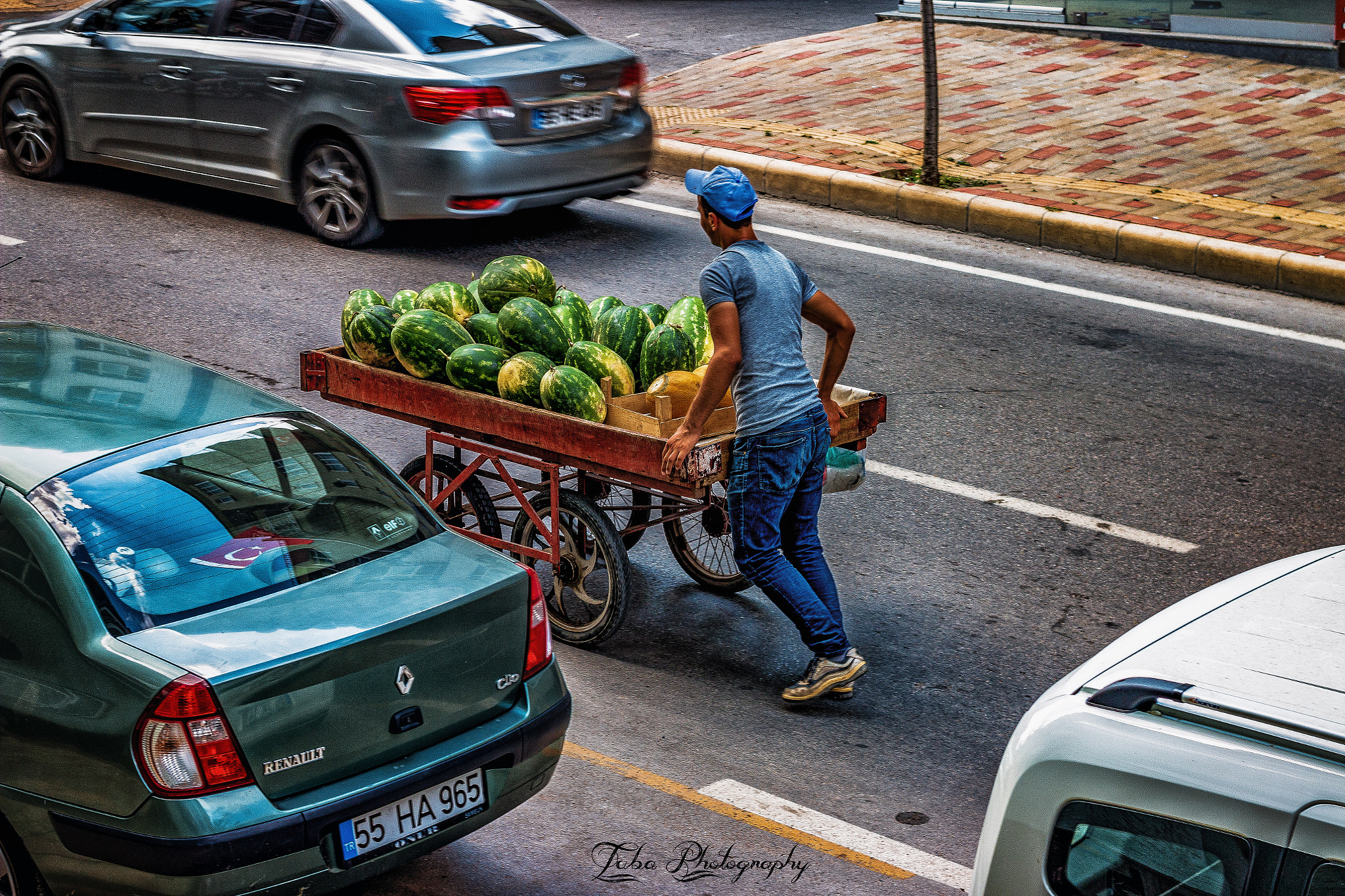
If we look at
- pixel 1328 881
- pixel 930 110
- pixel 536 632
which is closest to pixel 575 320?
pixel 536 632

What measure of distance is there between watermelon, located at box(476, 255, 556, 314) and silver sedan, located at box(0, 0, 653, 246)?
3372 mm

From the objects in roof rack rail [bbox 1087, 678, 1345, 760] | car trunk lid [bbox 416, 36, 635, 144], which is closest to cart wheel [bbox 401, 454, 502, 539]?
roof rack rail [bbox 1087, 678, 1345, 760]

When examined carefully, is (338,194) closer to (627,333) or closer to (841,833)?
(627,333)

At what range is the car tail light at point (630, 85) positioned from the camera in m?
10.1

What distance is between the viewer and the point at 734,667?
562 centimetres

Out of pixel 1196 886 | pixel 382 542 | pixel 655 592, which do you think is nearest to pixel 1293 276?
pixel 655 592

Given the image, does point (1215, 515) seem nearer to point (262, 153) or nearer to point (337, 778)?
point (337, 778)

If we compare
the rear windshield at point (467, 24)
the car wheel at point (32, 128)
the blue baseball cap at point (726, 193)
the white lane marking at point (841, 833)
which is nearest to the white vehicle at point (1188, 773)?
the white lane marking at point (841, 833)

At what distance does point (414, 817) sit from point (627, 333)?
2.56m

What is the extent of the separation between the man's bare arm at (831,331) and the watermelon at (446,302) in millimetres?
1563

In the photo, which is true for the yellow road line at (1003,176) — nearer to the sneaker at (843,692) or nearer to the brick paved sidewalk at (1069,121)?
the brick paved sidewalk at (1069,121)

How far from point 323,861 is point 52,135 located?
900 centimetres

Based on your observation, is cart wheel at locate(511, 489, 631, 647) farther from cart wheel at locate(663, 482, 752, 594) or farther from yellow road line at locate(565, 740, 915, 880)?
yellow road line at locate(565, 740, 915, 880)

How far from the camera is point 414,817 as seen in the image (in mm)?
3842
